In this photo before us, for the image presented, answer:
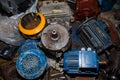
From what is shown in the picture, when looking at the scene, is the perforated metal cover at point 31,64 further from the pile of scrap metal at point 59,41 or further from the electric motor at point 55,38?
the electric motor at point 55,38

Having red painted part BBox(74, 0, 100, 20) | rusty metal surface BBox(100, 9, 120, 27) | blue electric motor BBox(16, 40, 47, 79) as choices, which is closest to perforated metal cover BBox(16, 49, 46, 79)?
blue electric motor BBox(16, 40, 47, 79)

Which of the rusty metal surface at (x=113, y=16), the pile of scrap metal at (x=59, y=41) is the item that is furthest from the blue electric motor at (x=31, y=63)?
the rusty metal surface at (x=113, y=16)

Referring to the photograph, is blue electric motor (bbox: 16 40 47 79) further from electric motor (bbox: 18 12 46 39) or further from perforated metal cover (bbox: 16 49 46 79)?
electric motor (bbox: 18 12 46 39)

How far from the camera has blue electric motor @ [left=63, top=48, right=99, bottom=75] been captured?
2.26 metres

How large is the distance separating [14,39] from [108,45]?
0.94 m

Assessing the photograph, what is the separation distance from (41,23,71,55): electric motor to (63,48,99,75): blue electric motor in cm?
9

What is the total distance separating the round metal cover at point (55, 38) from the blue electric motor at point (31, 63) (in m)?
0.11

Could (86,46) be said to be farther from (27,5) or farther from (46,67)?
(27,5)

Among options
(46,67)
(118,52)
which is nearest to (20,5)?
(46,67)

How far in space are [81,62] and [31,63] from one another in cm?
45

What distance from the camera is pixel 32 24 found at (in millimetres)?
2518

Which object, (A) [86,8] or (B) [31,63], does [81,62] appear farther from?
(A) [86,8]

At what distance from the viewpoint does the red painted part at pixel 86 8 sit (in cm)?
260

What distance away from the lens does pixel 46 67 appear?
2.43 m
